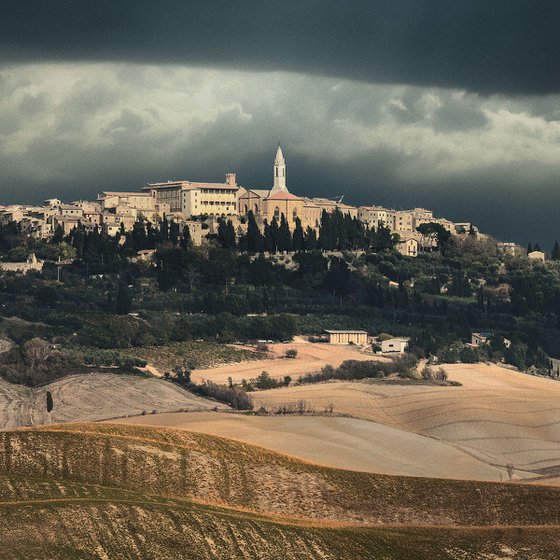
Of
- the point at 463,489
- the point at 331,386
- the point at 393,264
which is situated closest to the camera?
the point at 463,489

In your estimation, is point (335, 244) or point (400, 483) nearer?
point (400, 483)

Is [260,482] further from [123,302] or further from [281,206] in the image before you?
[281,206]

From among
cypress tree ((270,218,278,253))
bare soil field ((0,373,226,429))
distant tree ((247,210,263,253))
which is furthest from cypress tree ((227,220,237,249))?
bare soil field ((0,373,226,429))

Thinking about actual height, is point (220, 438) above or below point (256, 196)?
below

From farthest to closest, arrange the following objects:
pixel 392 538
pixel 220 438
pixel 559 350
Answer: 1. pixel 559 350
2. pixel 220 438
3. pixel 392 538

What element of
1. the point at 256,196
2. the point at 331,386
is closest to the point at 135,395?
the point at 331,386

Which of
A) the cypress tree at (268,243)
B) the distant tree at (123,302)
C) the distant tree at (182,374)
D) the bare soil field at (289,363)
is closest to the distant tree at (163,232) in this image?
the cypress tree at (268,243)

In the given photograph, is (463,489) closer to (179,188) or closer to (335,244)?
(335,244)

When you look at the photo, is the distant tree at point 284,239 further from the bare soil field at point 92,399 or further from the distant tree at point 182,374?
the bare soil field at point 92,399
